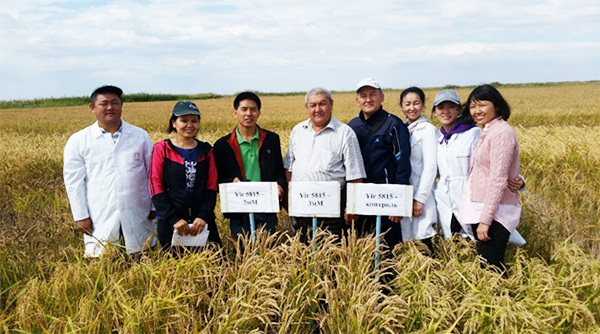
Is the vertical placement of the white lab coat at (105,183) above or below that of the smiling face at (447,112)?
below

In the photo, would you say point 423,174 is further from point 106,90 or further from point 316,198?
point 106,90

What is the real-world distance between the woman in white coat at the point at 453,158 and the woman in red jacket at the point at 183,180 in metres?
2.03

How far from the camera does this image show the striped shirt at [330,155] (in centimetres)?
343

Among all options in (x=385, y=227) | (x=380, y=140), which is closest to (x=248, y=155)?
(x=380, y=140)

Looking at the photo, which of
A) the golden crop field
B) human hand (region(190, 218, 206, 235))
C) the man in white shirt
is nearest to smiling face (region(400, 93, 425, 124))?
the man in white shirt

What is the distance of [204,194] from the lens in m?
3.51

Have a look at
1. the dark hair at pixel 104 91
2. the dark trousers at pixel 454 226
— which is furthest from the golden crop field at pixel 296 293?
the dark hair at pixel 104 91

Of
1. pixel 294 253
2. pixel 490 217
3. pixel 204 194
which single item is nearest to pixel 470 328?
pixel 490 217

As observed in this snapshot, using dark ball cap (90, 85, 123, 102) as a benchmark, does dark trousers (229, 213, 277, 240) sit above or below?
below

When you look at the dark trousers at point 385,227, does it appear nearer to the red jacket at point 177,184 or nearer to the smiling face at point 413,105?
the smiling face at point 413,105

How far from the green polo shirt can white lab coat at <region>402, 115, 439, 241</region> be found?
139 centimetres

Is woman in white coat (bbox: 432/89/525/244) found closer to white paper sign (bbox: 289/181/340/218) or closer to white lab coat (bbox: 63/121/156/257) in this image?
white paper sign (bbox: 289/181/340/218)

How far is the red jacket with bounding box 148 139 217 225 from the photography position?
3.34 m

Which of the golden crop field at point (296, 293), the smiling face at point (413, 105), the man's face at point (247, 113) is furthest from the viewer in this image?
the smiling face at point (413, 105)
